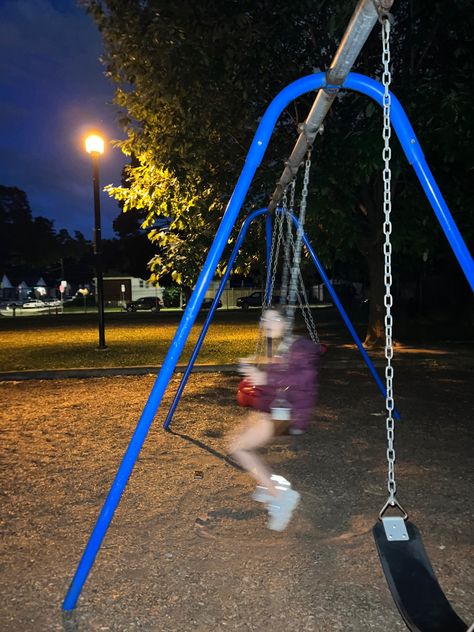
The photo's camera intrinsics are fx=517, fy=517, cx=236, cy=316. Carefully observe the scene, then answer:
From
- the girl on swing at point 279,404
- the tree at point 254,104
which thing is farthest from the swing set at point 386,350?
the tree at point 254,104

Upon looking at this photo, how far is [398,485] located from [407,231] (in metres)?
7.58

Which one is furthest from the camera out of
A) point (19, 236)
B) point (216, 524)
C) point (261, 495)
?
point (19, 236)

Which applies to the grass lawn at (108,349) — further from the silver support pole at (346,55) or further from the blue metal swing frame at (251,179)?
the blue metal swing frame at (251,179)

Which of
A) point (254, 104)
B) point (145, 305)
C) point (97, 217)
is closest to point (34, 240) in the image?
point (145, 305)

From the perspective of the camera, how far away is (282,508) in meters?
3.72

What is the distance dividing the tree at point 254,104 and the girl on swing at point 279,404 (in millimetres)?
4139

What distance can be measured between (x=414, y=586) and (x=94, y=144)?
13.1 meters

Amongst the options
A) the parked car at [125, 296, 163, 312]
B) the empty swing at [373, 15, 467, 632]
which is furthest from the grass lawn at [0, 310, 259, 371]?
the parked car at [125, 296, 163, 312]

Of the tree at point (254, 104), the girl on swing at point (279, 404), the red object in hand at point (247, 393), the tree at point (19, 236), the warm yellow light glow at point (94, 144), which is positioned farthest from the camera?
the tree at point (19, 236)

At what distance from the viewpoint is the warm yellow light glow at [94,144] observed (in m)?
13.3

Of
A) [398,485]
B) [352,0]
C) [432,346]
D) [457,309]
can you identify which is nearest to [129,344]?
[432,346]

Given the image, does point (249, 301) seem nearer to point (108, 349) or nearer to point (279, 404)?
point (108, 349)

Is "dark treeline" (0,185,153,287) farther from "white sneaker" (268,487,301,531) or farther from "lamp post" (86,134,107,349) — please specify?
"white sneaker" (268,487,301,531)

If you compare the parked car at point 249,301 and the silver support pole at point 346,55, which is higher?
the silver support pole at point 346,55
